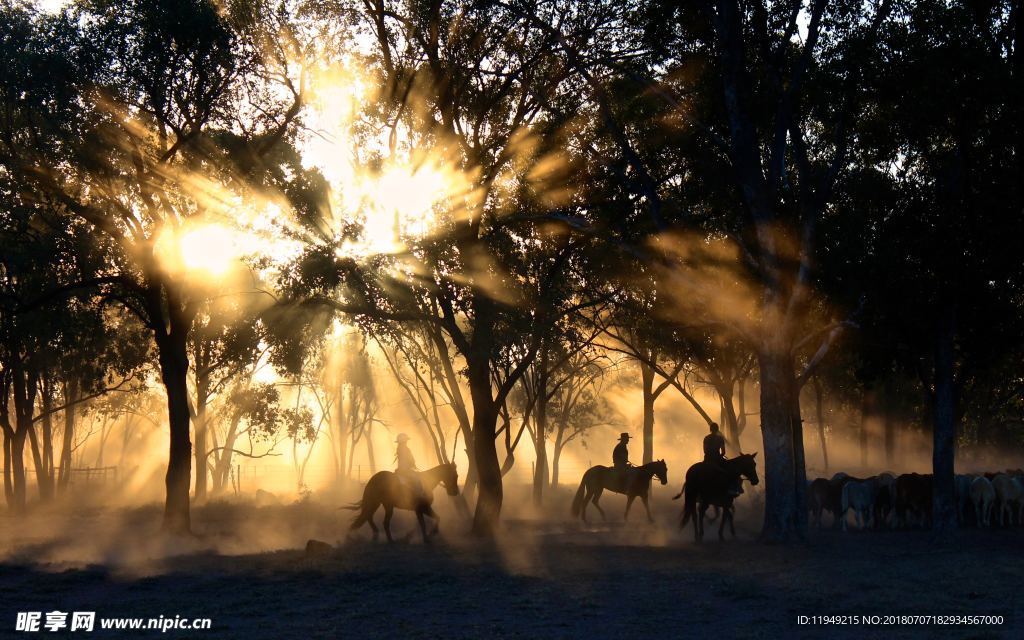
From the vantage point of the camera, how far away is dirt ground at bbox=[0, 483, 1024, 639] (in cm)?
1195

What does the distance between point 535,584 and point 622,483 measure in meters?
14.6

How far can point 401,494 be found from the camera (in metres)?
24.5

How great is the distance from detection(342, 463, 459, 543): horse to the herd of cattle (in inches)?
466

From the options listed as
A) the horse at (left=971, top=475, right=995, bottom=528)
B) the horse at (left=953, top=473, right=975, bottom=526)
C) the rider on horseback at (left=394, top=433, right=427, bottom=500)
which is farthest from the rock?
the horse at (left=953, top=473, right=975, bottom=526)

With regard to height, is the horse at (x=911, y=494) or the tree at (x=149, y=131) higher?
the tree at (x=149, y=131)

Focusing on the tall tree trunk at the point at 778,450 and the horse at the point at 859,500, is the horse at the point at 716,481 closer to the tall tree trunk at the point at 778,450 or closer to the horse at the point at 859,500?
the tall tree trunk at the point at 778,450

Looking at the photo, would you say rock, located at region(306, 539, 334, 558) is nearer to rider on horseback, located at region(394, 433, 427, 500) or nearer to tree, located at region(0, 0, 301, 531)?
rider on horseback, located at region(394, 433, 427, 500)

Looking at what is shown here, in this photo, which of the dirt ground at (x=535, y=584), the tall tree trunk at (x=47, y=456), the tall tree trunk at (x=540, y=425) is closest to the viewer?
the dirt ground at (x=535, y=584)

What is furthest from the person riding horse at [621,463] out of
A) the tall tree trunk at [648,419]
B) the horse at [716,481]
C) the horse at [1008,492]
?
the horse at [1008,492]

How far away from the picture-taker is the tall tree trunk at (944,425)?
22.1 m

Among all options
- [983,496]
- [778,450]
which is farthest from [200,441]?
[983,496]

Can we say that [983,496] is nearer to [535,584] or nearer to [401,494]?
[401,494]

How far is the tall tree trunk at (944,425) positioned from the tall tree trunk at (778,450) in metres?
3.33

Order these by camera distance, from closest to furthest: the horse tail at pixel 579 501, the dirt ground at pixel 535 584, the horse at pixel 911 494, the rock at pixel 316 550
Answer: the dirt ground at pixel 535 584, the rock at pixel 316 550, the horse at pixel 911 494, the horse tail at pixel 579 501
